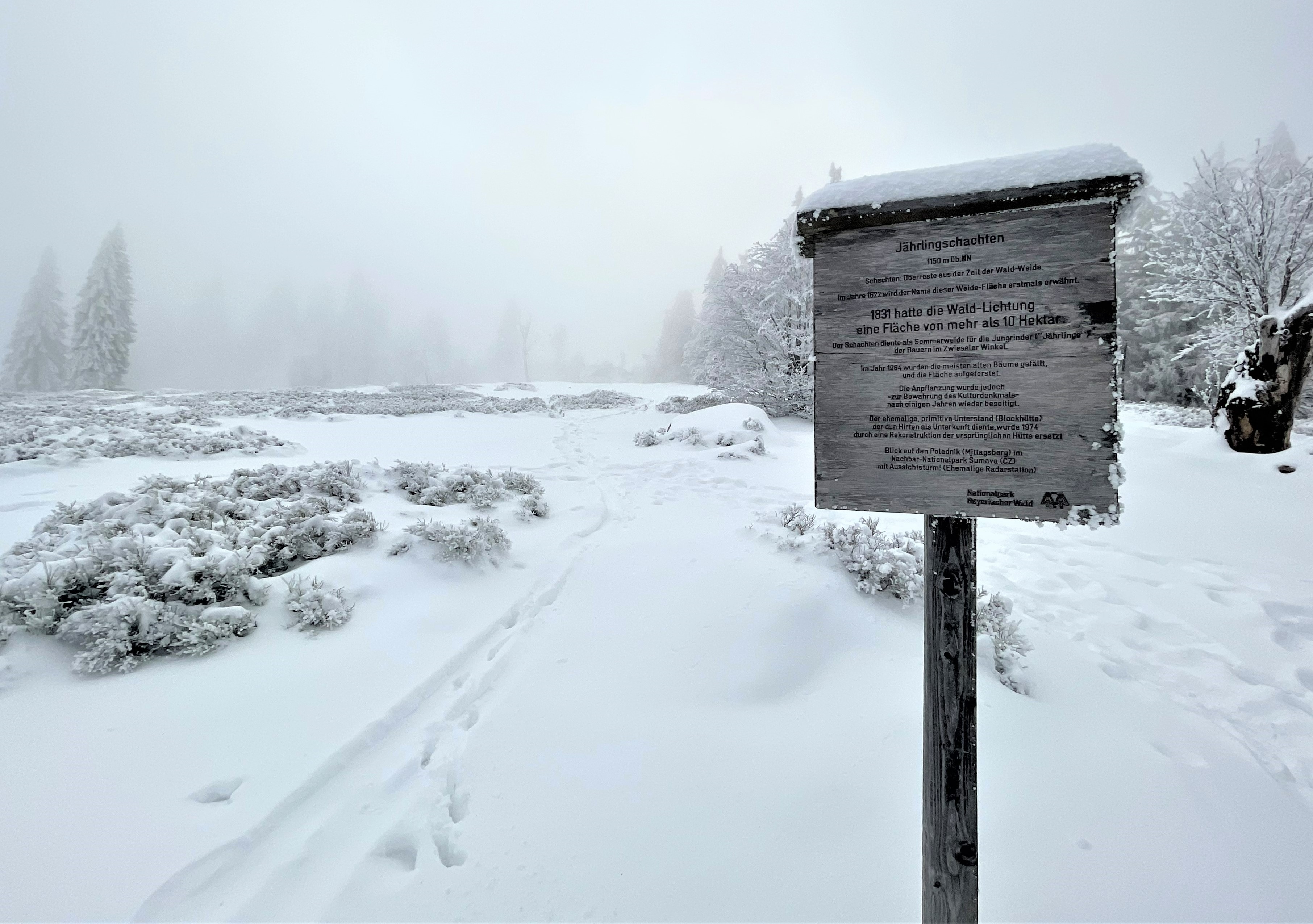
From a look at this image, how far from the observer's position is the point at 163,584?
368 cm

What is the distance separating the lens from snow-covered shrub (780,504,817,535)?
5582 mm

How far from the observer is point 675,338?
181 ft

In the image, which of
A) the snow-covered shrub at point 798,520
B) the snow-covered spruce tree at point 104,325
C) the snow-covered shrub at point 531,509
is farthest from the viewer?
the snow-covered spruce tree at point 104,325

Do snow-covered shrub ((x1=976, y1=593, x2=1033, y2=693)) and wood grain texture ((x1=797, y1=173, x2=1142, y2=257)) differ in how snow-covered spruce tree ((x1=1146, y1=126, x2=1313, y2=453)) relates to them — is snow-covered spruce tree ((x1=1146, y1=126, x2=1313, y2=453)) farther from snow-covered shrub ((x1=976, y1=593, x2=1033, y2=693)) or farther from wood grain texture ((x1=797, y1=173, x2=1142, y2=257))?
wood grain texture ((x1=797, y1=173, x2=1142, y2=257))

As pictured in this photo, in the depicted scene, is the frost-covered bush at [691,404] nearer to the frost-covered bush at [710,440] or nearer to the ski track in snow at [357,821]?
the frost-covered bush at [710,440]

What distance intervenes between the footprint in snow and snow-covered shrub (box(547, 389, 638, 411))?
21385 mm

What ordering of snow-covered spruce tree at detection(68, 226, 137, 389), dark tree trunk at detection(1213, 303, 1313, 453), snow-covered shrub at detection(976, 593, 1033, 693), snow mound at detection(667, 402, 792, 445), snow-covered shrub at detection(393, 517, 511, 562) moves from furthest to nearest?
1. snow-covered spruce tree at detection(68, 226, 137, 389)
2. snow mound at detection(667, 402, 792, 445)
3. dark tree trunk at detection(1213, 303, 1313, 453)
4. snow-covered shrub at detection(393, 517, 511, 562)
5. snow-covered shrub at detection(976, 593, 1033, 693)

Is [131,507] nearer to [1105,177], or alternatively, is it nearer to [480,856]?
[480,856]

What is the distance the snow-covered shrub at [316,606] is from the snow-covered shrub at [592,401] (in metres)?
19.7

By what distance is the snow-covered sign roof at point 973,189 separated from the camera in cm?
168

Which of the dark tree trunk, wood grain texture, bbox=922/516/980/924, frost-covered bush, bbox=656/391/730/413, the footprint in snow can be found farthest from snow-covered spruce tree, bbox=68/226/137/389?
the dark tree trunk

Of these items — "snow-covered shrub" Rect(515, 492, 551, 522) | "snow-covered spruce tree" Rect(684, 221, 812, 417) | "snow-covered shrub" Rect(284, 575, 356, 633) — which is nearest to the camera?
"snow-covered shrub" Rect(284, 575, 356, 633)

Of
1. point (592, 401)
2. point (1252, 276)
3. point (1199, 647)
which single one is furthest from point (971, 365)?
point (592, 401)

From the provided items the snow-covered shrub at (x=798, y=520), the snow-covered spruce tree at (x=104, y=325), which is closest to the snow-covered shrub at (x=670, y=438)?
the snow-covered shrub at (x=798, y=520)
